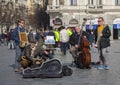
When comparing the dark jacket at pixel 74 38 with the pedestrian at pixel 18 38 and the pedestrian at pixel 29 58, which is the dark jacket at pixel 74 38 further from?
the pedestrian at pixel 29 58

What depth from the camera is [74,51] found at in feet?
64.4

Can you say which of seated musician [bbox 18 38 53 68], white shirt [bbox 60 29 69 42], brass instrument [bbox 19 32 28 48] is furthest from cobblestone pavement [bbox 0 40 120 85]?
white shirt [bbox 60 29 69 42]

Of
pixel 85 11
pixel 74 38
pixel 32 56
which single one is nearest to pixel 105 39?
pixel 74 38

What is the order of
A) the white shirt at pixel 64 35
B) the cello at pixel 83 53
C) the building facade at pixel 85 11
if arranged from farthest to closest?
the building facade at pixel 85 11
the white shirt at pixel 64 35
the cello at pixel 83 53

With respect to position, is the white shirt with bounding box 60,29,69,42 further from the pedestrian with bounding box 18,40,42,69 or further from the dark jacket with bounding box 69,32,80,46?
the pedestrian with bounding box 18,40,42,69

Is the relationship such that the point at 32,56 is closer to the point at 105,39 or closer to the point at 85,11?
the point at 105,39

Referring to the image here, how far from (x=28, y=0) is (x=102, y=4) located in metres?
82.2

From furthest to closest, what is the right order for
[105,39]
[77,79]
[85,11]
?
[85,11]
[105,39]
[77,79]

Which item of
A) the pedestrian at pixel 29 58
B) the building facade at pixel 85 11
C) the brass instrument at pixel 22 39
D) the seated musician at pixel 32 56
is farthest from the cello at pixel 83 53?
the building facade at pixel 85 11

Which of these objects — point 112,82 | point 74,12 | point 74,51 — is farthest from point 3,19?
point 112,82

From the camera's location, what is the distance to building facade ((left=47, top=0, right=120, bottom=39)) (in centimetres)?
7125

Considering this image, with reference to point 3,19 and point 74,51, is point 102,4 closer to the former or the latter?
point 3,19

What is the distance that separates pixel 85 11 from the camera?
71.5 metres

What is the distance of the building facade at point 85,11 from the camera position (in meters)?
71.2
